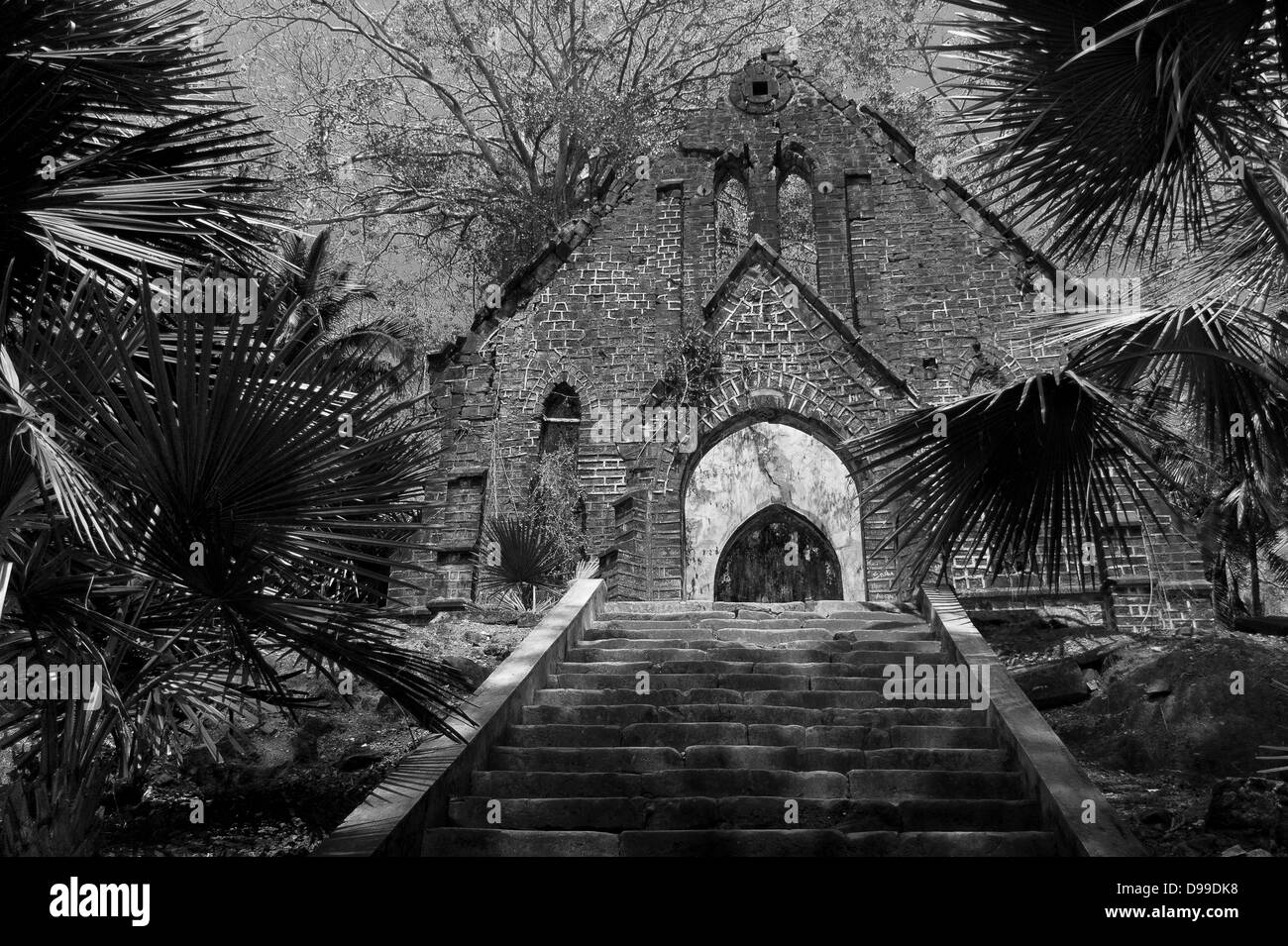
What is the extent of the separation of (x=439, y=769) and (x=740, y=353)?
10771 millimetres

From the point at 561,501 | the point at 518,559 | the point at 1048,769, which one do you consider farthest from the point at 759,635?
the point at 561,501

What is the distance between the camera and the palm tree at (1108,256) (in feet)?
26.5

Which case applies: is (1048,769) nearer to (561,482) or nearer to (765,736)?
(765,736)

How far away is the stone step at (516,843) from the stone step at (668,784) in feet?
2.17

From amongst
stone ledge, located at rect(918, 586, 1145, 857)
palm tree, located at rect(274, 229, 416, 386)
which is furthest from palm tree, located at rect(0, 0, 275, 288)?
palm tree, located at rect(274, 229, 416, 386)

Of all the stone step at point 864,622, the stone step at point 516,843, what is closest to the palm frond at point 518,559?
the stone step at point 864,622

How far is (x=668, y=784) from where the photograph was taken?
8625 millimetres

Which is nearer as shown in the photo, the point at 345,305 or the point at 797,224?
the point at 345,305

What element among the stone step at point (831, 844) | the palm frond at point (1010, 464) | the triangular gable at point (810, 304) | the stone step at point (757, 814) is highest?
the triangular gable at point (810, 304)

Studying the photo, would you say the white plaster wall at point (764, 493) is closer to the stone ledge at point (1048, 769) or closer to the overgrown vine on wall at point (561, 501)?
the overgrown vine on wall at point (561, 501)

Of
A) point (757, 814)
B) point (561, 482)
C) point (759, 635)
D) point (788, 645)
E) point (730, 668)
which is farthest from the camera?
point (561, 482)

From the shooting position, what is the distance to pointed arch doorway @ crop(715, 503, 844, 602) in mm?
18859

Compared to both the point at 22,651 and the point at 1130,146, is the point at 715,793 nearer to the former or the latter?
the point at 22,651

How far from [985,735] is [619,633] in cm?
390
